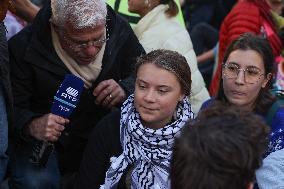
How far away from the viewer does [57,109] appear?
9.64ft

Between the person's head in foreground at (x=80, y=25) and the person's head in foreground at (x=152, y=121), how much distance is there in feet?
1.20

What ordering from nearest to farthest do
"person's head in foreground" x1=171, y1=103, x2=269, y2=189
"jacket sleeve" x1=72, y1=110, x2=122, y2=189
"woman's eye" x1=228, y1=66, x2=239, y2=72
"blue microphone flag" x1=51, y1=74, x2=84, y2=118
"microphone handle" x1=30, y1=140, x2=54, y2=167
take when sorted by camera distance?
1. "person's head in foreground" x1=171, y1=103, x2=269, y2=189
2. "blue microphone flag" x1=51, y1=74, x2=84, y2=118
3. "microphone handle" x1=30, y1=140, x2=54, y2=167
4. "jacket sleeve" x1=72, y1=110, x2=122, y2=189
5. "woman's eye" x1=228, y1=66, x2=239, y2=72

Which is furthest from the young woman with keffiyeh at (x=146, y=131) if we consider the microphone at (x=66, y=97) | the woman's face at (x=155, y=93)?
the microphone at (x=66, y=97)

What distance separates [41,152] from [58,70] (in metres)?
0.55

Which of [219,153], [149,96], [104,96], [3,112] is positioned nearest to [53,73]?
[104,96]

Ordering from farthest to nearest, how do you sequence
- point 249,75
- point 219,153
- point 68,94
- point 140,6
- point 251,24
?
point 251,24
point 140,6
point 249,75
point 68,94
point 219,153

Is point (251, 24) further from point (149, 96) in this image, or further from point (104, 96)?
point (149, 96)

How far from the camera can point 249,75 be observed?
3.37 m

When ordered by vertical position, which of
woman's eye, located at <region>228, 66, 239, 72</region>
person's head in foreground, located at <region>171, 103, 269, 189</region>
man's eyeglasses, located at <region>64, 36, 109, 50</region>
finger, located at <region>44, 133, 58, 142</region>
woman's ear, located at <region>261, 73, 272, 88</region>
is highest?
person's head in foreground, located at <region>171, 103, 269, 189</region>

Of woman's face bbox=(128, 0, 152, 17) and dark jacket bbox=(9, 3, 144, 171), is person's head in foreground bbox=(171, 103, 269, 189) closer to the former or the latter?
dark jacket bbox=(9, 3, 144, 171)

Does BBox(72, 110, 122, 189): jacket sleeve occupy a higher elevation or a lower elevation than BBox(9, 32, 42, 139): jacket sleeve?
lower

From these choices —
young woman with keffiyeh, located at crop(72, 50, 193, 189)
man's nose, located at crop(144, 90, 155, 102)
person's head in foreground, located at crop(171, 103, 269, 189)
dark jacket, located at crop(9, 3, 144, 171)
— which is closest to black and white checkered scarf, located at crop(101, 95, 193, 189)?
young woman with keffiyeh, located at crop(72, 50, 193, 189)

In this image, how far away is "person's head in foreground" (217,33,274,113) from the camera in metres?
3.36

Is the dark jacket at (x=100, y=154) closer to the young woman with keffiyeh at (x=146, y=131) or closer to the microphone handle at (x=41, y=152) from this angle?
the young woman with keffiyeh at (x=146, y=131)
